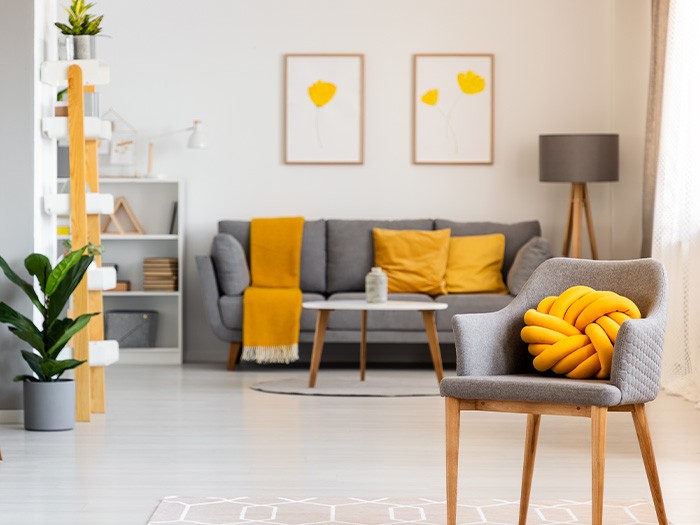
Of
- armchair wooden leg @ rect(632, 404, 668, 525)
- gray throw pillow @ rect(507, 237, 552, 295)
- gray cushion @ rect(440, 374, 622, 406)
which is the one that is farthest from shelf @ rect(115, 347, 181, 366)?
armchair wooden leg @ rect(632, 404, 668, 525)

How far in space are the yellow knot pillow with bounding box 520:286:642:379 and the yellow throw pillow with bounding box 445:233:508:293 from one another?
157 inches

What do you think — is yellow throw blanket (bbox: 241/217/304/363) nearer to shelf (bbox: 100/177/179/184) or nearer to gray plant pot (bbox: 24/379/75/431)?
shelf (bbox: 100/177/179/184)

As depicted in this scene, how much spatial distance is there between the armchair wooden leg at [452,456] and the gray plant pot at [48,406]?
7.54 ft

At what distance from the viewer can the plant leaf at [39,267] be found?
482 cm

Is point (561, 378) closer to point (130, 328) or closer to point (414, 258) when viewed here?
point (414, 258)

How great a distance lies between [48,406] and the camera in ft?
15.7

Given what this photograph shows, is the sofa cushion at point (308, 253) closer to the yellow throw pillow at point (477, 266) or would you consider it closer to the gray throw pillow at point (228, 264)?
the gray throw pillow at point (228, 264)

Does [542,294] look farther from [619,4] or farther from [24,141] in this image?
[619,4]

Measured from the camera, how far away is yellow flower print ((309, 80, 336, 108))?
7719 millimetres

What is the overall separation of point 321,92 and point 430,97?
2.41ft

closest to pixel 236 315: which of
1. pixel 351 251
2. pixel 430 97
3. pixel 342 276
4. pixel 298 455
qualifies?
pixel 342 276

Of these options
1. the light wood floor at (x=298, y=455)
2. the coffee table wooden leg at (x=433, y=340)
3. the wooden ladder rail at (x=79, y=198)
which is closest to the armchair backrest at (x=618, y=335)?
the light wood floor at (x=298, y=455)

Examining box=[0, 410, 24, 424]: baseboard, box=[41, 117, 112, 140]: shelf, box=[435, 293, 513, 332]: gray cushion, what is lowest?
box=[0, 410, 24, 424]: baseboard

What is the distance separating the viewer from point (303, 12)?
771 centimetres
